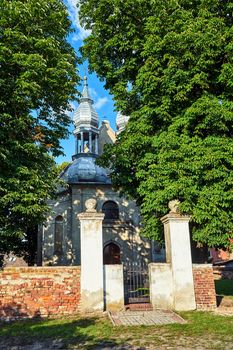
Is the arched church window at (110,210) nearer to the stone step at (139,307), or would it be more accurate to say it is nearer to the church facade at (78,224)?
the church facade at (78,224)

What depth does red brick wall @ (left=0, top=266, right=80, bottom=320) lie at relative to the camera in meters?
8.70

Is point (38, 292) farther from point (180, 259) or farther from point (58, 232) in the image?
point (58, 232)

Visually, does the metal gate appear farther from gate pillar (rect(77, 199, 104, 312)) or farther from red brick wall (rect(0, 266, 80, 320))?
red brick wall (rect(0, 266, 80, 320))

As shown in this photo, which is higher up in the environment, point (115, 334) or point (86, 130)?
point (86, 130)

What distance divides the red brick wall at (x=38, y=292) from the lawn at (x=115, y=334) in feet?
1.26

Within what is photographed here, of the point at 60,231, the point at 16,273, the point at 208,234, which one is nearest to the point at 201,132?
the point at 208,234

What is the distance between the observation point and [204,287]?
9.59 meters

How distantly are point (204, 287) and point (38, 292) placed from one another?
452cm

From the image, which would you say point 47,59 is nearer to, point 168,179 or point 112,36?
point 112,36

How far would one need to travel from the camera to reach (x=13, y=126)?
1195 cm

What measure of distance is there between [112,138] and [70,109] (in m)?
16.8

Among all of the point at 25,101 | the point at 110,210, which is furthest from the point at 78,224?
the point at 25,101

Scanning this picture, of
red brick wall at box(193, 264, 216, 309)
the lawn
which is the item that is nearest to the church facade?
red brick wall at box(193, 264, 216, 309)

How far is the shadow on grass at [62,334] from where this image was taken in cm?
640
